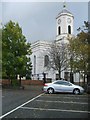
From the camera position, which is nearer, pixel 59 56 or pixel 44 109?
pixel 44 109

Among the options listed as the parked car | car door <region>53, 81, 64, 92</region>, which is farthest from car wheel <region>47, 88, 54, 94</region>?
car door <region>53, 81, 64, 92</region>

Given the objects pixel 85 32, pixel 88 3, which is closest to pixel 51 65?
pixel 85 32

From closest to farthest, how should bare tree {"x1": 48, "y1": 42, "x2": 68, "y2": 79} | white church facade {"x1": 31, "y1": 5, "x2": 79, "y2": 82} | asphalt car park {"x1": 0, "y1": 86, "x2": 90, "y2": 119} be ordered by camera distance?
asphalt car park {"x1": 0, "y1": 86, "x2": 90, "y2": 119} → bare tree {"x1": 48, "y1": 42, "x2": 68, "y2": 79} → white church facade {"x1": 31, "y1": 5, "x2": 79, "y2": 82}

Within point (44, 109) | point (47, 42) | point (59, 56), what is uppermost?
point (47, 42)

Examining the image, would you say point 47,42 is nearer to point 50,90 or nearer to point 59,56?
point 59,56

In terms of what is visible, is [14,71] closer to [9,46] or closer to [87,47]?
[9,46]

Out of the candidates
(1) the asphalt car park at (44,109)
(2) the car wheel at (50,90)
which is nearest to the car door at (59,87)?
(2) the car wheel at (50,90)

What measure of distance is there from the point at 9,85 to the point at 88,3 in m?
19.5

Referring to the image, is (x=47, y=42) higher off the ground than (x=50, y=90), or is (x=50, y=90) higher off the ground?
(x=47, y=42)

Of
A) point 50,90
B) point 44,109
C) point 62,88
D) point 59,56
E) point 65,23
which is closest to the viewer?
point 44,109

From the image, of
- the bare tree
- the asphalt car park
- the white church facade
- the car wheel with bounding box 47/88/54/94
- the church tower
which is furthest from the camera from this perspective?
the church tower

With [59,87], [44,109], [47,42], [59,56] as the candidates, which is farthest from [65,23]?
[44,109]

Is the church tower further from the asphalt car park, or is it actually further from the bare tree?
the asphalt car park

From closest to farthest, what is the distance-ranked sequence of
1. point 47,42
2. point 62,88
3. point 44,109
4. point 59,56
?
1. point 44,109
2. point 62,88
3. point 59,56
4. point 47,42
